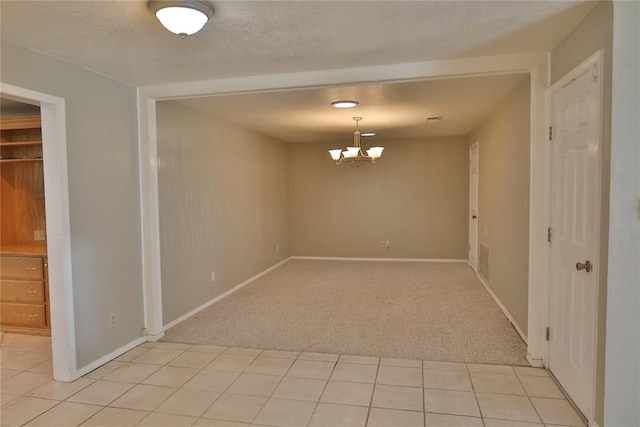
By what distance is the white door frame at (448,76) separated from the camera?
9.70 ft

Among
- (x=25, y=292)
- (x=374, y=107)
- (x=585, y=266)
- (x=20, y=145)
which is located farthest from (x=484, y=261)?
(x=20, y=145)

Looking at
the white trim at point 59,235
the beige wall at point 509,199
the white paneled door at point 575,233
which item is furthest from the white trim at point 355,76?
the white trim at point 59,235

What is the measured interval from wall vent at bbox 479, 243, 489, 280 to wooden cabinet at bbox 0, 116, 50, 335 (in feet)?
16.6

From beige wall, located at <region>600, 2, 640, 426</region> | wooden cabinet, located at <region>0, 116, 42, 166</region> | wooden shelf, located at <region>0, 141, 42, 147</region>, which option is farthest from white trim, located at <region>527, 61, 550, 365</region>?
wooden cabinet, located at <region>0, 116, 42, 166</region>

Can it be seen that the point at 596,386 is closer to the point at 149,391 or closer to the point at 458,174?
the point at 149,391

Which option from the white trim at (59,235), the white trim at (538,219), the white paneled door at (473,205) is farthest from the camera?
the white paneled door at (473,205)

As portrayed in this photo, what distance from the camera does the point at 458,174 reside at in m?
7.22

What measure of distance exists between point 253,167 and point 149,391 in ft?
12.8

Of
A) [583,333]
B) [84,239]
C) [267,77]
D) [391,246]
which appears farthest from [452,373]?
[391,246]

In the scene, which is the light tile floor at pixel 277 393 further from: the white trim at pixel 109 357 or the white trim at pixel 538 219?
the white trim at pixel 538 219

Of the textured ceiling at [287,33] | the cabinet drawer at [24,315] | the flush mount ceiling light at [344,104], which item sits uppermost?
the textured ceiling at [287,33]

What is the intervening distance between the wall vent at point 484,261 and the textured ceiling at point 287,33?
3.21 meters

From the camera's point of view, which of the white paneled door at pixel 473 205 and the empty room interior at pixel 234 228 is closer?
the empty room interior at pixel 234 228

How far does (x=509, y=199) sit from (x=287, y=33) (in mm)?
2832
